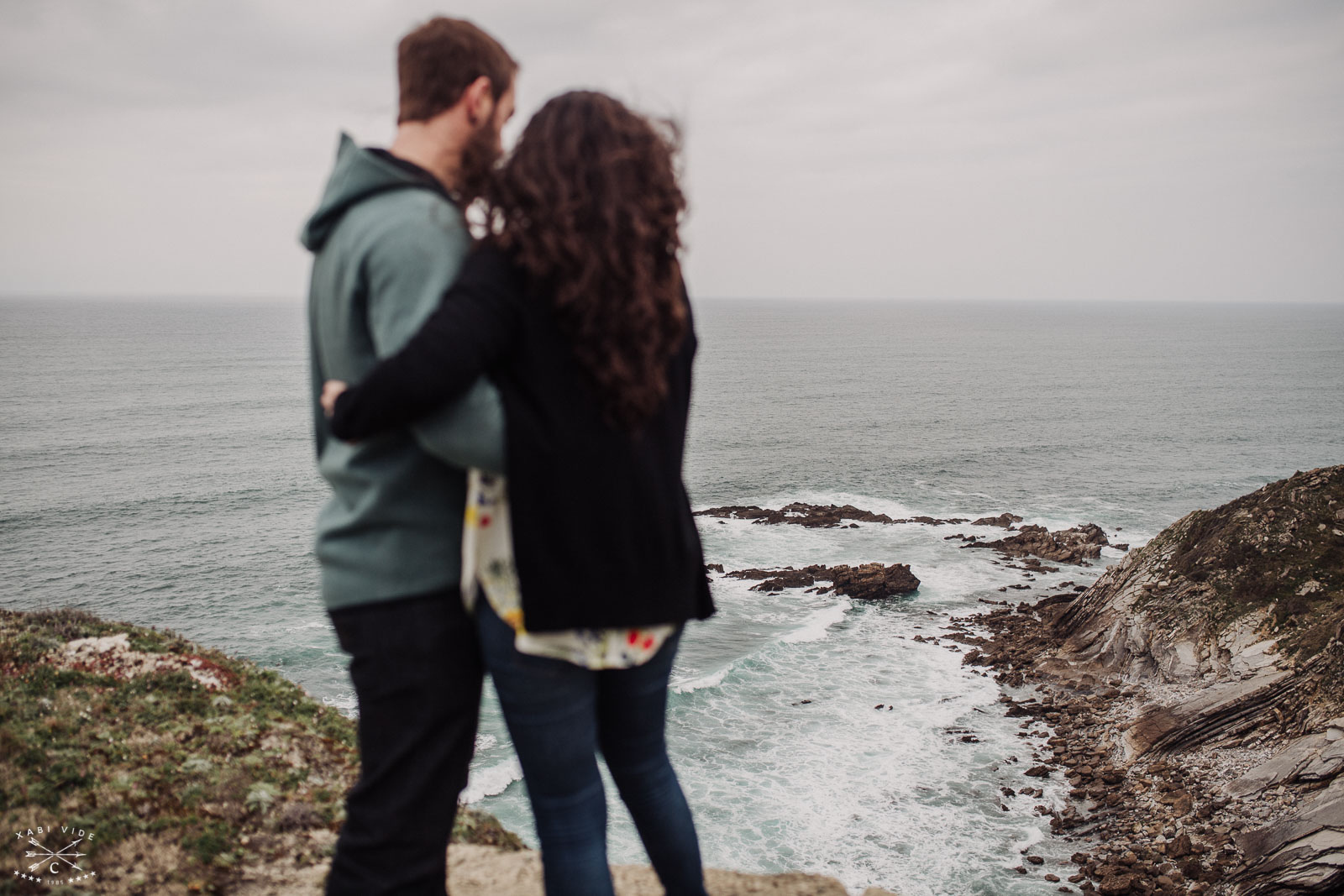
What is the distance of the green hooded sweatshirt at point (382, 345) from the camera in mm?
2033

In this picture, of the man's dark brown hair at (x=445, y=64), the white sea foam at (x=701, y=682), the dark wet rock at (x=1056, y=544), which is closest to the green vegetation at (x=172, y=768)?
the man's dark brown hair at (x=445, y=64)

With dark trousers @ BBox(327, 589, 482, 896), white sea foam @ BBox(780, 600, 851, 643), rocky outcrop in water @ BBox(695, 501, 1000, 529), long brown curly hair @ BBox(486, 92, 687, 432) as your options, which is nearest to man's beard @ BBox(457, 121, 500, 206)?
long brown curly hair @ BBox(486, 92, 687, 432)

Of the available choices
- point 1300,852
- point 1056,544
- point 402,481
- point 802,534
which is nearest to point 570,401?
point 402,481

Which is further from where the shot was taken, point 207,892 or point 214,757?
point 214,757

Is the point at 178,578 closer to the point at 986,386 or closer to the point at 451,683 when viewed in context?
the point at 451,683

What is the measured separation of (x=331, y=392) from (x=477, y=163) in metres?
0.71

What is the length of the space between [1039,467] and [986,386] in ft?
141

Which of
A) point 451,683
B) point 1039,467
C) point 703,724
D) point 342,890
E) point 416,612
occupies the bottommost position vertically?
point 703,724

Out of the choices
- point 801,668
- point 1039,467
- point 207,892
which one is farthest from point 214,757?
point 1039,467

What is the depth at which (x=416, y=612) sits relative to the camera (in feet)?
7.10

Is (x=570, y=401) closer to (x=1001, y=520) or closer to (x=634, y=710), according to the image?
(x=634, y=710)

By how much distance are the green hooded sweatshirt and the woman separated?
0.33ft

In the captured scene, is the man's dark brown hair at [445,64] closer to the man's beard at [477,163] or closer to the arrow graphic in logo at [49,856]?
the man's beard at [477,163]

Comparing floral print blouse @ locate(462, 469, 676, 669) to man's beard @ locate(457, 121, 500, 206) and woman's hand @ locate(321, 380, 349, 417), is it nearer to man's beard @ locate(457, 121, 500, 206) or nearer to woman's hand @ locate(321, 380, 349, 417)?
woman's hand @ locate(321, 380, 349, 417)
